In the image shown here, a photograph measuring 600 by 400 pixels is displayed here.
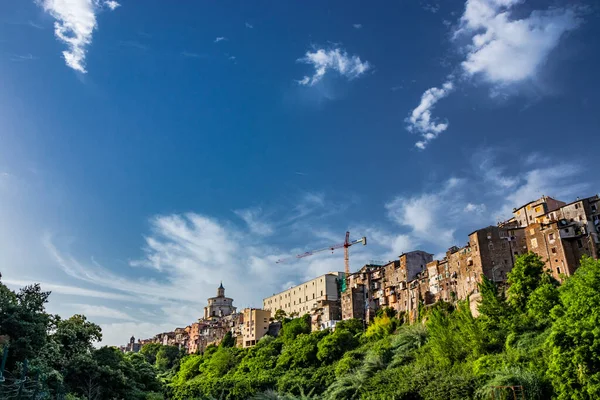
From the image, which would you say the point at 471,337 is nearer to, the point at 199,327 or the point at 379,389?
the point at 379,389

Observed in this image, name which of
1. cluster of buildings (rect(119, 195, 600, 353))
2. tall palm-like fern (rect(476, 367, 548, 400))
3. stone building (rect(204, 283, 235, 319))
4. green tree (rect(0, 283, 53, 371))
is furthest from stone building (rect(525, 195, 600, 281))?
stone building (rect(204, 283, 235, 319))

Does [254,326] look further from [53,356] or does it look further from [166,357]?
[53,356]

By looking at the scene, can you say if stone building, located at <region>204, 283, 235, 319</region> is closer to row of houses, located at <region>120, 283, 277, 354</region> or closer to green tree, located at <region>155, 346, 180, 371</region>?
row of houses, located at <region>120, 283, 277, 354</region>

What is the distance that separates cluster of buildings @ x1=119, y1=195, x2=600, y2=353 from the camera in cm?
4709

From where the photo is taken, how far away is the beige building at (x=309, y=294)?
296 feet

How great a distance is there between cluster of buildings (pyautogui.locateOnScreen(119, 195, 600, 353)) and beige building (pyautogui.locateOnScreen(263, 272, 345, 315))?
0.19m

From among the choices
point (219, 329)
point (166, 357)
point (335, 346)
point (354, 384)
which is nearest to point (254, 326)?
point (219, 329)

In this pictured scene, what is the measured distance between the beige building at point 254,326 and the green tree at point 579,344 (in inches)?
2630

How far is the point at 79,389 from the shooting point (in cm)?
3281

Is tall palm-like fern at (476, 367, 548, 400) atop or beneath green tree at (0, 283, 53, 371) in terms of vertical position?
beneath

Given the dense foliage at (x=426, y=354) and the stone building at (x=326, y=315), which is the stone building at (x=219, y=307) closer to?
the stone building at (x=326, y=315)

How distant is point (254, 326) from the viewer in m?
87.2

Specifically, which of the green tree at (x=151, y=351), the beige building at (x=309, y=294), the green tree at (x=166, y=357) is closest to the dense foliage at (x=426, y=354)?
the beige building at (x=309, y=294)

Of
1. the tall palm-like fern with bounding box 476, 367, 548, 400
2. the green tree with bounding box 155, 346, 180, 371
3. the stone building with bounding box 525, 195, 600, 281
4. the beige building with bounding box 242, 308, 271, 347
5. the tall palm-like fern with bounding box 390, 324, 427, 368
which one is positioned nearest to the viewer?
the tall palm-like fern with bounding box 476, 367, 548, 400
